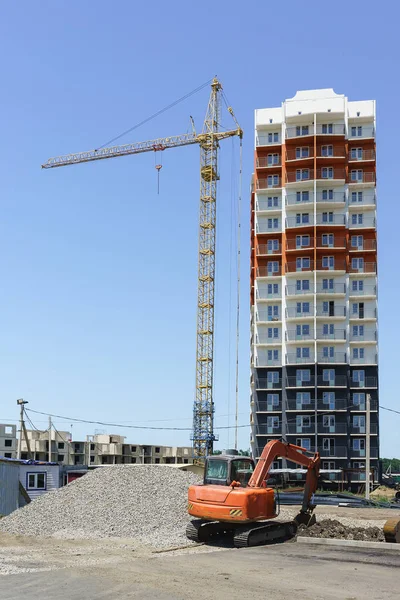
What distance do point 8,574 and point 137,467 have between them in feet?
67.9

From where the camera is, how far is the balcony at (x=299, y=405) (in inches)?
3588

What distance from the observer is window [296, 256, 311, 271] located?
315ft

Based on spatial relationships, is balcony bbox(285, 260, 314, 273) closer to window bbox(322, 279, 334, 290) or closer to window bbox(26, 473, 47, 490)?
window bbox(322, 279, 334, 290)

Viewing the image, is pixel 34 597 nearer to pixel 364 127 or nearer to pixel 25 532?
pixel 25 532

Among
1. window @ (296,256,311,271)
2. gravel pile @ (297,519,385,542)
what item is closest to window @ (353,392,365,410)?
window @ (296,256,311,271)

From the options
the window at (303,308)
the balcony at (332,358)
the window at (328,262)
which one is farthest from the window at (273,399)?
the window at (328,262)

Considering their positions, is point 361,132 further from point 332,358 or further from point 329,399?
point 329,399

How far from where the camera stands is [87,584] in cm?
2098

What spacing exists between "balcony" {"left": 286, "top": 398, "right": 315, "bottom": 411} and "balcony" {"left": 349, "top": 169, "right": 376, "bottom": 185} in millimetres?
28910

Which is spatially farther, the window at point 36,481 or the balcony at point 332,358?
the balcony at point 332,358

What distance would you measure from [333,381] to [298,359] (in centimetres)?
511

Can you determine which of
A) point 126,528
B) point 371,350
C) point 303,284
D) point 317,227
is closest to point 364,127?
point 317,227

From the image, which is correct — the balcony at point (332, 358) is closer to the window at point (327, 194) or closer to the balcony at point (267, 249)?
the balcony at point (267, 249)

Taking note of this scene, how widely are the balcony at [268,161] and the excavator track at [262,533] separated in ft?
240
